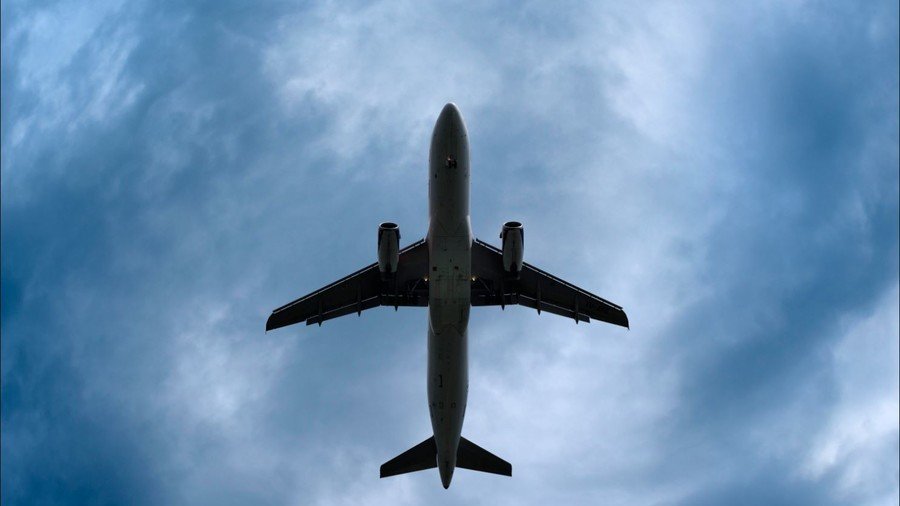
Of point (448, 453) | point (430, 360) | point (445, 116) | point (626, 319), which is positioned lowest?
point (448, 453)

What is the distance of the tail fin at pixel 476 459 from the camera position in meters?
50.8

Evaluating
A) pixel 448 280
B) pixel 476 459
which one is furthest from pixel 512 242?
pixel 476 459

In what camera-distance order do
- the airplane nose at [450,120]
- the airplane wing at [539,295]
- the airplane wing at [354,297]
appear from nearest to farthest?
the airplane nose at [450,120]
the airplane wing at [539,295]
the airplane wing at [354,297]

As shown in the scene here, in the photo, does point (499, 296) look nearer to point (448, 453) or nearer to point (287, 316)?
point (448, 453)

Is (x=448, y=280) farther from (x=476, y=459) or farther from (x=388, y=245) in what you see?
(x=476, y=459)

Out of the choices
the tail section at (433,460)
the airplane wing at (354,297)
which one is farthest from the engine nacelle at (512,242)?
the tail section at (433,460)

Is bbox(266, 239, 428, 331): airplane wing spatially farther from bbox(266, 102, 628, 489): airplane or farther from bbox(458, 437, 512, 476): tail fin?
bbox(458, 437, 512, 476): tail fin

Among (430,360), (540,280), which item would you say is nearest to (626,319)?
(540,280)

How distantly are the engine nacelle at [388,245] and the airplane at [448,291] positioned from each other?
52 millimetres

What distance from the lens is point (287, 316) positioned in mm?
48750

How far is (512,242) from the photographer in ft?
143

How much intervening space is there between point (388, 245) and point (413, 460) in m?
14.8

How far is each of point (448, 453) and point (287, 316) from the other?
40.2 feet

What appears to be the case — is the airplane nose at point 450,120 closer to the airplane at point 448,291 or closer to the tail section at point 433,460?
the airplane at point 448,291
